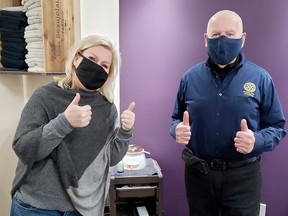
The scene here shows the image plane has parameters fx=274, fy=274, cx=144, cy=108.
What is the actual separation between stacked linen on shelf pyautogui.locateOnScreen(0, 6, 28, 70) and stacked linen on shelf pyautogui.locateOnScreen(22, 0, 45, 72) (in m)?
0.05

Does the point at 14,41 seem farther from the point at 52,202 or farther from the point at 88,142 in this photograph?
the point at 52,202

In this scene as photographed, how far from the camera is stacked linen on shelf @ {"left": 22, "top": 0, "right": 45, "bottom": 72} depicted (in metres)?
1.66

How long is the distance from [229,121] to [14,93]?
1462mm

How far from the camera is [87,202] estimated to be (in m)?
1.19

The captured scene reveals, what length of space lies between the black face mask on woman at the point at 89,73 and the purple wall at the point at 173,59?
1.14m

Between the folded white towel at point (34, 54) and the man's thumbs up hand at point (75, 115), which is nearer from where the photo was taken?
the man's thumbs up hand at point (75, 115)

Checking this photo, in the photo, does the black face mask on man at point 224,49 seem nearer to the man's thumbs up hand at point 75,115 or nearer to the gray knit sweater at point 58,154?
the gray knit sweater at point 58,154

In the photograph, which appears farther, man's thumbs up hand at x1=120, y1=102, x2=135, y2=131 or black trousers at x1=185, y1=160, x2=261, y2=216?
black trousers at x1=185, y1=160, x2=261, y2=216

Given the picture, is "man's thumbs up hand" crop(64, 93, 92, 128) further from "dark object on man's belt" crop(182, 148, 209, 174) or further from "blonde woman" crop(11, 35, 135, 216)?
"dark object on man's belt" crop(182, 148, 209, 174)

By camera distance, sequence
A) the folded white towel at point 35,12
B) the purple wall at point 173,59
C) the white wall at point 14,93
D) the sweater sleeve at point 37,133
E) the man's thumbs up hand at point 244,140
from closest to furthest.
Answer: the sweater sleeve at point 37,133, the man's thumbs up hand at point 244,140, the folded white towel at point 35,12, the white wall at point 14,93, the purple wall at point 173,59

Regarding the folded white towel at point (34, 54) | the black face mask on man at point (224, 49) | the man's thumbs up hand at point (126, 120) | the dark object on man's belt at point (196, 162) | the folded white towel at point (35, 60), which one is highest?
the black face mask on man at point (224, 49)

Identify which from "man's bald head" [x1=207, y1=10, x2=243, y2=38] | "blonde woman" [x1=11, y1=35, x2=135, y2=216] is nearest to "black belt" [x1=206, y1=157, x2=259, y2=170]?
"blonde woman" [x1=11, y1=35, x2=135, y2=216]

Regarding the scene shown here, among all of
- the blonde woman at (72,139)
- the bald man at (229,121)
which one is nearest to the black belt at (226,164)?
the bald man at (229,121)

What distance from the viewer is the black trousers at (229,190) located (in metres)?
1.49
